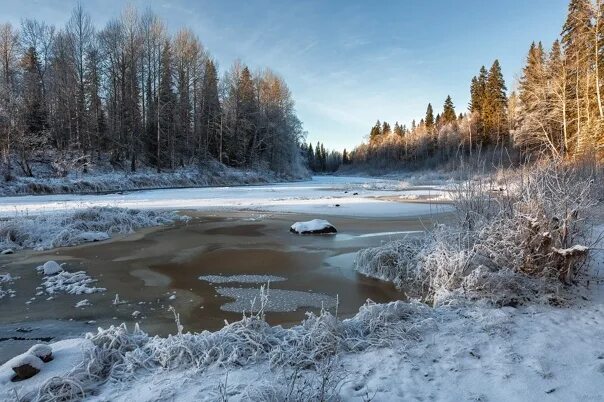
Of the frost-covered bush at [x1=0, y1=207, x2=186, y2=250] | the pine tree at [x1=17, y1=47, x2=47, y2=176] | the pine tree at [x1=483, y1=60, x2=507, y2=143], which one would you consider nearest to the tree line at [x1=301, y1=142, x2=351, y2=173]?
the pine tree at [x1=483, y1=60, x2=507, y2=143]

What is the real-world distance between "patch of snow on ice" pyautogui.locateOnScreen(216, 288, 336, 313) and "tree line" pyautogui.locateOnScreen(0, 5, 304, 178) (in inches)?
958

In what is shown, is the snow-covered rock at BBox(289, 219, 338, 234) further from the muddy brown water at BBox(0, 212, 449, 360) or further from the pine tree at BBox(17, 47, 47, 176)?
the pine tree at BBox(17, 47, 47, 176)

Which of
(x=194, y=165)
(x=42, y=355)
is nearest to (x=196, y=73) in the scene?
(x=194, y=165)

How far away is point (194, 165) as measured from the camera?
39031mm

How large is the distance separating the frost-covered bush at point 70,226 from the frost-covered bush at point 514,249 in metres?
8.53

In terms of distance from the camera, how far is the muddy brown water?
5113 mm

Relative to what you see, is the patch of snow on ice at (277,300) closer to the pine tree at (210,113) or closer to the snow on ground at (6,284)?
the snow on ground at (6,284)

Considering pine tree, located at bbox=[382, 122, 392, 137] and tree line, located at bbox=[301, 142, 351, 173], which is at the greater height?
pine tree, located at bbox=[382, 122, 392, 137]

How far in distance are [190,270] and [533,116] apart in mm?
26119

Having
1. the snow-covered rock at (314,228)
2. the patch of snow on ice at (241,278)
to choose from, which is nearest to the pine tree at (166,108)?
the snow-covered rock at (314,228)

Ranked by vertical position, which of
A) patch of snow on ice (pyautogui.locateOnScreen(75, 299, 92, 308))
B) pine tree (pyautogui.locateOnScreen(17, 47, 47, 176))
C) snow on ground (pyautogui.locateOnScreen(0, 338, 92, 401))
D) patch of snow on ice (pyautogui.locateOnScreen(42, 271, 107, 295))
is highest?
pine tree (pyautogui.locateOnScreen(17, 47, 47, 176))

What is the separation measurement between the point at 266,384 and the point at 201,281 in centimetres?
411

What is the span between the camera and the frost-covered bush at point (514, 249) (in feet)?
15.5

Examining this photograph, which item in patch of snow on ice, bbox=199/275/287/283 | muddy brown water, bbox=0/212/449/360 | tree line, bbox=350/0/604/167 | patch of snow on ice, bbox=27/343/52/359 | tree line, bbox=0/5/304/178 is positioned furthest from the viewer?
tree line, bbox=0/5/304/178
